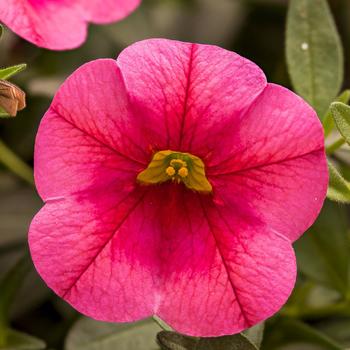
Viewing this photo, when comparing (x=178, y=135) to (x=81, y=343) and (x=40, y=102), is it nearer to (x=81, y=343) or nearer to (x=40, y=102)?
(x=81, y=343)

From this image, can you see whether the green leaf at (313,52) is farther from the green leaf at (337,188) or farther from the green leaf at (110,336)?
the green leaf at (110,336)

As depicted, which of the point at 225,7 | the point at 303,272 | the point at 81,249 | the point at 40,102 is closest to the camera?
the point at 81,249

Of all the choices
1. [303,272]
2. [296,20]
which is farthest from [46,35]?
[303,272]

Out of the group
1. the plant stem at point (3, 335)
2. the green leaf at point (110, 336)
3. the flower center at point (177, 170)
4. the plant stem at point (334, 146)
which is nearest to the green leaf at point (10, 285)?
the plant stem at point (3, 335)

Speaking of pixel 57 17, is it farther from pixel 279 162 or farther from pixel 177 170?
pixel 279 162

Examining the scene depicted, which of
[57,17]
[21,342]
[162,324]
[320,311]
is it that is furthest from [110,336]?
[57,17]

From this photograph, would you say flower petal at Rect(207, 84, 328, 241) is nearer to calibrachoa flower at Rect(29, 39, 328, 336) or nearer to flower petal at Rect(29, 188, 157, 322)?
calibrachoa flower at Rect(29, 39, 328, 336)
